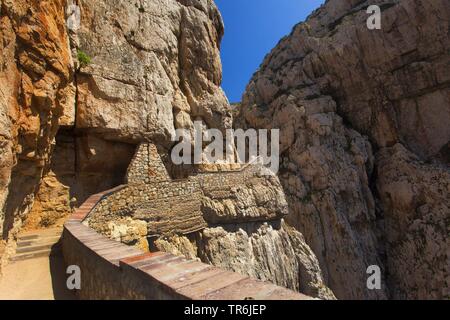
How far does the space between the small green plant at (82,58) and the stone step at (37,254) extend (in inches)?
285

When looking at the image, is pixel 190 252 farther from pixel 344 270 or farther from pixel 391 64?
pixel 391 64

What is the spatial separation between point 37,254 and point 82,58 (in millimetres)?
7547

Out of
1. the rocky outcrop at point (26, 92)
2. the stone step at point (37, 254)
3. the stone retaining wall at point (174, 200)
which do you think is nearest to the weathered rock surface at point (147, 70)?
the stone retaining wall at point (174, 200)

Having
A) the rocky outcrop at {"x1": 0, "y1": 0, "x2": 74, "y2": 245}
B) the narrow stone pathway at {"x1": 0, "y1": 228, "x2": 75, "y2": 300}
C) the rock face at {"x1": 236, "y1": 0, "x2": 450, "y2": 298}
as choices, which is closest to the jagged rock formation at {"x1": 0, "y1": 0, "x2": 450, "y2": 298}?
the rocky outcrop at {"x1": 0, "y1": 0, "x2": 74, "y2": 245}

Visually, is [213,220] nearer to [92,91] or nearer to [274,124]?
[92,91]

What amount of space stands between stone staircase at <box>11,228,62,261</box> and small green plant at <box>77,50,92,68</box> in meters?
6.67

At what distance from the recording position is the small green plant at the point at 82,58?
31.7 ft

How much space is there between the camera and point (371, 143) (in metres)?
31.6

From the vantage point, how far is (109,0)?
11297 millimetres

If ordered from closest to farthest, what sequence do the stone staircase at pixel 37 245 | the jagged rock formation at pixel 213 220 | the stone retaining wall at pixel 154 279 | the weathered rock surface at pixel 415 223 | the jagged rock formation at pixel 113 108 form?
the stone retaining wall at pixel 154 279, the jagged rock formation at pixel 113 108, the stone staircase at pixel 37 245, the jagged rock formation at pixel 213 220, the weathered rock surface at pixel 415 223

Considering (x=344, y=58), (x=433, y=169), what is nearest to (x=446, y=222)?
(x=433, y=169)

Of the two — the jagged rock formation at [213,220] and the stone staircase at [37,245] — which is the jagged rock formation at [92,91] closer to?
the stone staircase at [37,245]

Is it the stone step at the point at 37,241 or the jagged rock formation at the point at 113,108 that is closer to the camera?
the jagged rock formation at the point at 113,108

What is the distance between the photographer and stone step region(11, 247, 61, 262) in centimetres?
604
